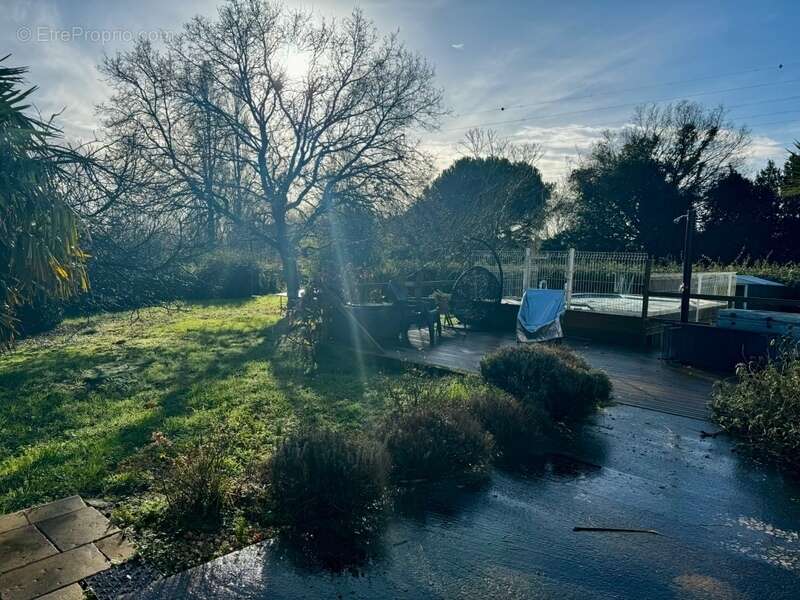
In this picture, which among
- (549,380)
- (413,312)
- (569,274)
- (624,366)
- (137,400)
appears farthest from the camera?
(569,274)

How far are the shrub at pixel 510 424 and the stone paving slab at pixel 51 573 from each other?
2.82 m

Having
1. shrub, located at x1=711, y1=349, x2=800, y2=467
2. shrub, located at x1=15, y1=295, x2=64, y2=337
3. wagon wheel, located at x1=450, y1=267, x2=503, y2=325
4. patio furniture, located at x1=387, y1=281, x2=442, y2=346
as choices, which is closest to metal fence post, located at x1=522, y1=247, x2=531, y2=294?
wagon wheel, located at x1=450, y1=267, x2=503, y2=325

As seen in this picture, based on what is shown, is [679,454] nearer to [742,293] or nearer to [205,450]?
[205,450]

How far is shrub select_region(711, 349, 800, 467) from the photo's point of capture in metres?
4.16

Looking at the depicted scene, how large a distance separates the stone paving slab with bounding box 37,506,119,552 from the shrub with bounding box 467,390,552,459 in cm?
273

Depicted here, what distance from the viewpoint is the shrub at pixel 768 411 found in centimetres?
416

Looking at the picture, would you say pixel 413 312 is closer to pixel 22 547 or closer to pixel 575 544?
pixel 575 544

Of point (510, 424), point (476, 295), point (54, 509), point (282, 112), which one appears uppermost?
point (282, 112)

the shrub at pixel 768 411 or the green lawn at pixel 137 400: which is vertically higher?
the shrub at pixel 768 411

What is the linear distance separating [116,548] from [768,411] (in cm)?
481

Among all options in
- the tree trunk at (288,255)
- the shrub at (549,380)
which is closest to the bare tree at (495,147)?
the tree trunk at (288,255)

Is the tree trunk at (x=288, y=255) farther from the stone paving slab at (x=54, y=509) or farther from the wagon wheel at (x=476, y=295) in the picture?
the stone paving slab at (x=54, y=509)

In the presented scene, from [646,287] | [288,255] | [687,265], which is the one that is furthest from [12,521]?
[288,255]

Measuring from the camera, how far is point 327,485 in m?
3.17
